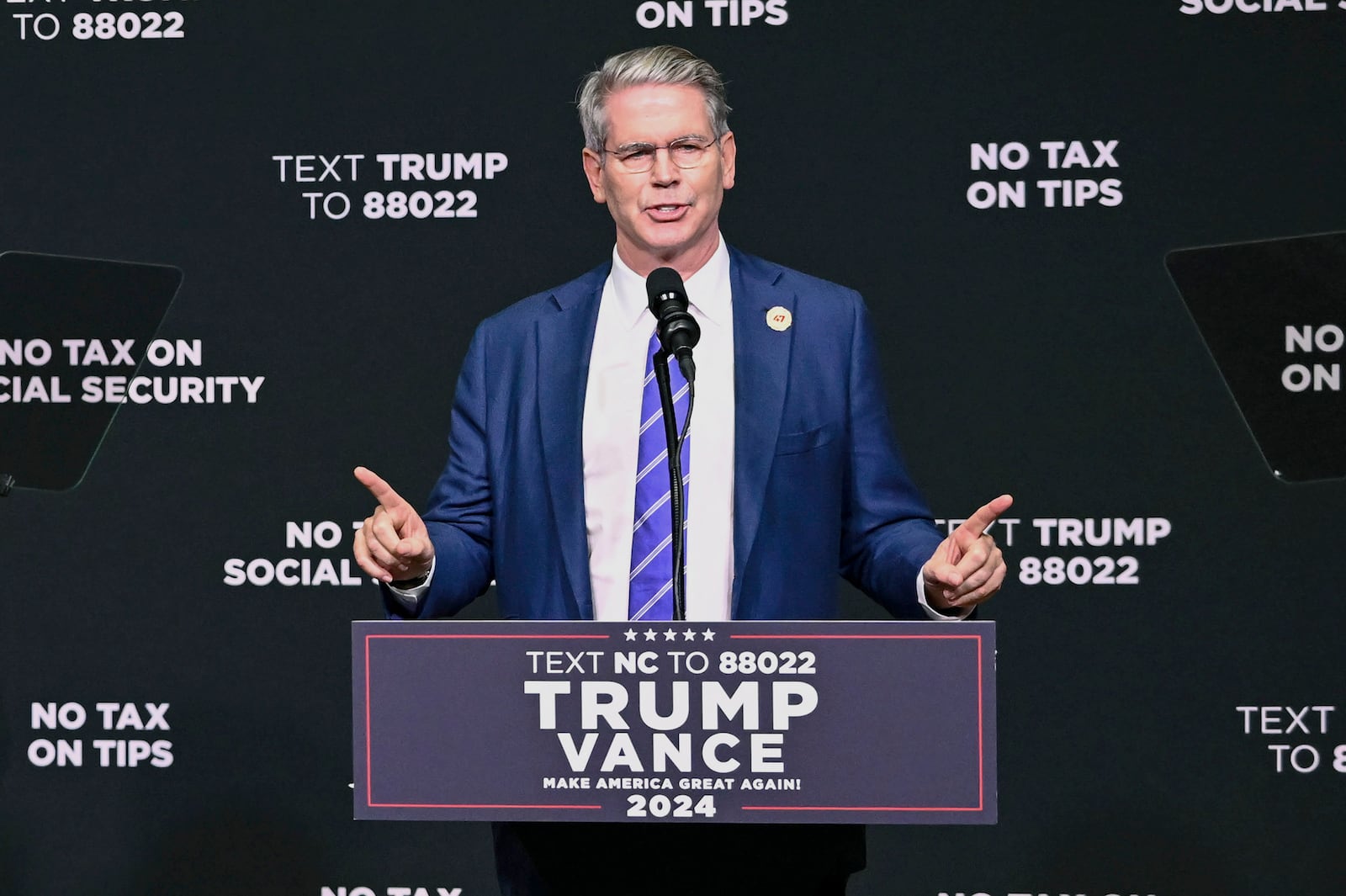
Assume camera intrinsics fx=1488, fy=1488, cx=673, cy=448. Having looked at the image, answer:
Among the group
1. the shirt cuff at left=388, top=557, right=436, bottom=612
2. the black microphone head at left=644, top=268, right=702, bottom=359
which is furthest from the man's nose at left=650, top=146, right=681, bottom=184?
the shirt cuff at left=388, top=557, right=436, bottom=612

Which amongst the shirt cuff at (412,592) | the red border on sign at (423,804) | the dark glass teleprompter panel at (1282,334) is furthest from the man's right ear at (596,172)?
the dark glass teleprompter panel at (1282,334)

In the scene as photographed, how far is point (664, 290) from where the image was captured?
1612 mm

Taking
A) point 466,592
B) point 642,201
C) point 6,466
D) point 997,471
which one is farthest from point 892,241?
point 6,466

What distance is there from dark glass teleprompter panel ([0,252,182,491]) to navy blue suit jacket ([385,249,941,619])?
4.58 ft

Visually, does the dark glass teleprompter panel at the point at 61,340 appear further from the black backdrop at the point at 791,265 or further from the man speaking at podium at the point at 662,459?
the man speaking at podium at the point at 662,459

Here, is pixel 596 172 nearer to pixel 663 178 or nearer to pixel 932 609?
pixel 663 178

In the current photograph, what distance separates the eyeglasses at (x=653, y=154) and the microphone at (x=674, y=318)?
0.43 metres

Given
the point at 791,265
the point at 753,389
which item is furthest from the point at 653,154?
the point at 791,265

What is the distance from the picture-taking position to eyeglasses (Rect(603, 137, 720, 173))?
202cm

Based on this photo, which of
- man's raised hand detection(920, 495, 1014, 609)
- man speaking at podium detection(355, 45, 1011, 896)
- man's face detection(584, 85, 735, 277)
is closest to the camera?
man's raised hand detection(920, 495, 1014, 609)

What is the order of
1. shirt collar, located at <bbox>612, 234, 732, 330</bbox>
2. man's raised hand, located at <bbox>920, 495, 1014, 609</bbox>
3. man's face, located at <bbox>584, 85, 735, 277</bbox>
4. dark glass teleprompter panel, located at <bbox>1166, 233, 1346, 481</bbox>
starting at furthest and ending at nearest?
dark glass teleprompter panel, located at <bbox>1166, 233, 1346, 481</bbox> < shirt collar, located at <bbox>612, 234, 732, 330</bbox> < man's face, located at <bbox>584, 85, 735, 277</bbox> < man's raised hand, located at <bbox>920, 495, 1014, 609</bbox>

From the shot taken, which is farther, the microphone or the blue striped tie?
the blue striped tie

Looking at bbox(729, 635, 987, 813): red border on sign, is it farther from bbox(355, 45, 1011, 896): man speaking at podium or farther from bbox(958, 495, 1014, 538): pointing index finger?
bbox(355, 45, 1011, 896): man speaking at podium

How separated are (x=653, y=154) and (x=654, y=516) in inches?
19.5
